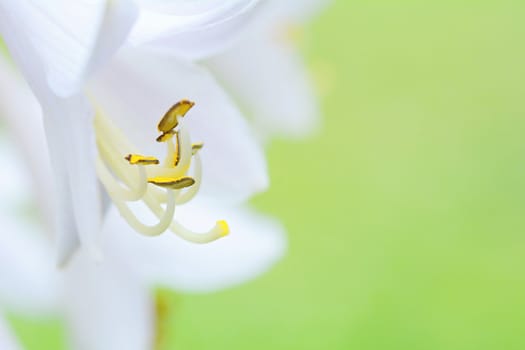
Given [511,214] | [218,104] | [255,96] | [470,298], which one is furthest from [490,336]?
[218,104]

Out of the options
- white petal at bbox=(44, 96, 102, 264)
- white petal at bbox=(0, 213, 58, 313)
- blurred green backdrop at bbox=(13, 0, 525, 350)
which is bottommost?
white petal at bbox=(44, 96, 102, 264)

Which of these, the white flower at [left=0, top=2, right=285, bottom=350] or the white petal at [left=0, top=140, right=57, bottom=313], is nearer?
the white flower at [left=0, top=2, right=285, bottom=350]

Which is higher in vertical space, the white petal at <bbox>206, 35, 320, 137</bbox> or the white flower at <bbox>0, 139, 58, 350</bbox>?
the white petal at <bbox>206, 35, 320, 137</bbox>

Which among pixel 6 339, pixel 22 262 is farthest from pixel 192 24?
pixel 22 262

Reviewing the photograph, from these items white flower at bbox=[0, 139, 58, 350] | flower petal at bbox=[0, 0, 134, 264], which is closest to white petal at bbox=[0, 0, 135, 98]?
flower petal at bbox=[0, 0, 134, 264]

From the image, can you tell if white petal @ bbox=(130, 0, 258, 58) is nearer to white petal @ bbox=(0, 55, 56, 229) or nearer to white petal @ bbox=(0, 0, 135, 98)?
white petal @ bbox=(0, 0, 135, 98)

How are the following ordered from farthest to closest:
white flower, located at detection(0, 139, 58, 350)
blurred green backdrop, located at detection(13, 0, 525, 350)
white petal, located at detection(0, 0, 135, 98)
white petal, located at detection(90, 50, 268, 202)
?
blurred green backdrop, located at detection(13, 0, 525, 350)
white flower, located at detection(0, 139, 58, 350)
white petal, located at detection(90, 50, 268, 202)
white petal, located at detection(0, 0, 135, 98)

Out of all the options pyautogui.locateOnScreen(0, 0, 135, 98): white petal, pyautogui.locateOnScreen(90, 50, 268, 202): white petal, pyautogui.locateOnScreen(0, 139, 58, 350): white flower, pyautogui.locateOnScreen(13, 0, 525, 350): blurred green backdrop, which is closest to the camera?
pyautogui.locateOnScreen(0, 0, 135, 98): white petal

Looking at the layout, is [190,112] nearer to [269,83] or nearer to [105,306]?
[105,306]
